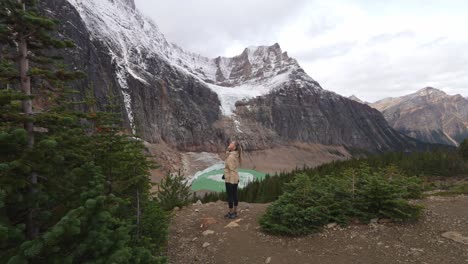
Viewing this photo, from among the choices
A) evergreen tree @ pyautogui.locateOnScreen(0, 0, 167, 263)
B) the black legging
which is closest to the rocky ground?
the black legging

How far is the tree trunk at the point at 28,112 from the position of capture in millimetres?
4348

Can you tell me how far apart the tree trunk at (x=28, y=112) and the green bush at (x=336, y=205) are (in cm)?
631

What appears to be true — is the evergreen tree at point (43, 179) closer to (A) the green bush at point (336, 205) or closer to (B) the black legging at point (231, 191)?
(A) the green bush at point (336, 205)

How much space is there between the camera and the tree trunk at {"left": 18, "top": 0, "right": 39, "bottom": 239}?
4348 millimetres

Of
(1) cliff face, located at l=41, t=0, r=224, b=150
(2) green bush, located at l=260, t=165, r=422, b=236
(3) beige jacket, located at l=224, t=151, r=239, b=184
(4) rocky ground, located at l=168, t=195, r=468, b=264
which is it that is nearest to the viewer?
(4) rocky ground, located at l=168, t=195, r=468, b=264

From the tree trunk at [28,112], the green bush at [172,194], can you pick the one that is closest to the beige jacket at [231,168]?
the green bush at [172,194]

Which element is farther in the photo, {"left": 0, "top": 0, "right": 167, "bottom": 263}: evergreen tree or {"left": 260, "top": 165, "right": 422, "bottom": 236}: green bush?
{"left": 260, "top": 165, "right": 422, "bottom": 236}: green bush

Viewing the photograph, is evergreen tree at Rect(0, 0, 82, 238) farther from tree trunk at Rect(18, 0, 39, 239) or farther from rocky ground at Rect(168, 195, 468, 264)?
rocky ground at Rect(168, 195, 468, 264)

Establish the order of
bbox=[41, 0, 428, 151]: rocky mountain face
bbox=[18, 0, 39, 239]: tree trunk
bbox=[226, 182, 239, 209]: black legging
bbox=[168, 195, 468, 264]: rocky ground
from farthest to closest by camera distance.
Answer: bbox=[41, 0, 428, 151]: rocky mountain face → bbox=[226, 182, 239, 209]: black legging → bbox=[168, 195, 468, 264]: rocky ground → bbox=[18, 0, 39, 239]: tree trunk

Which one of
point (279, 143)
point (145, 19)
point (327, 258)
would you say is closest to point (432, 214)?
point (327, 258)

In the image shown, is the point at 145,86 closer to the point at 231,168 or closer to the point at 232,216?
the point at 232,216

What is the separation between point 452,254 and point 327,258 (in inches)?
110

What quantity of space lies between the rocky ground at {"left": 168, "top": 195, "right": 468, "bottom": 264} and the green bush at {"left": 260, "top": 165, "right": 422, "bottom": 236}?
0.29 metres

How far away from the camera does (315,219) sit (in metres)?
8.66
